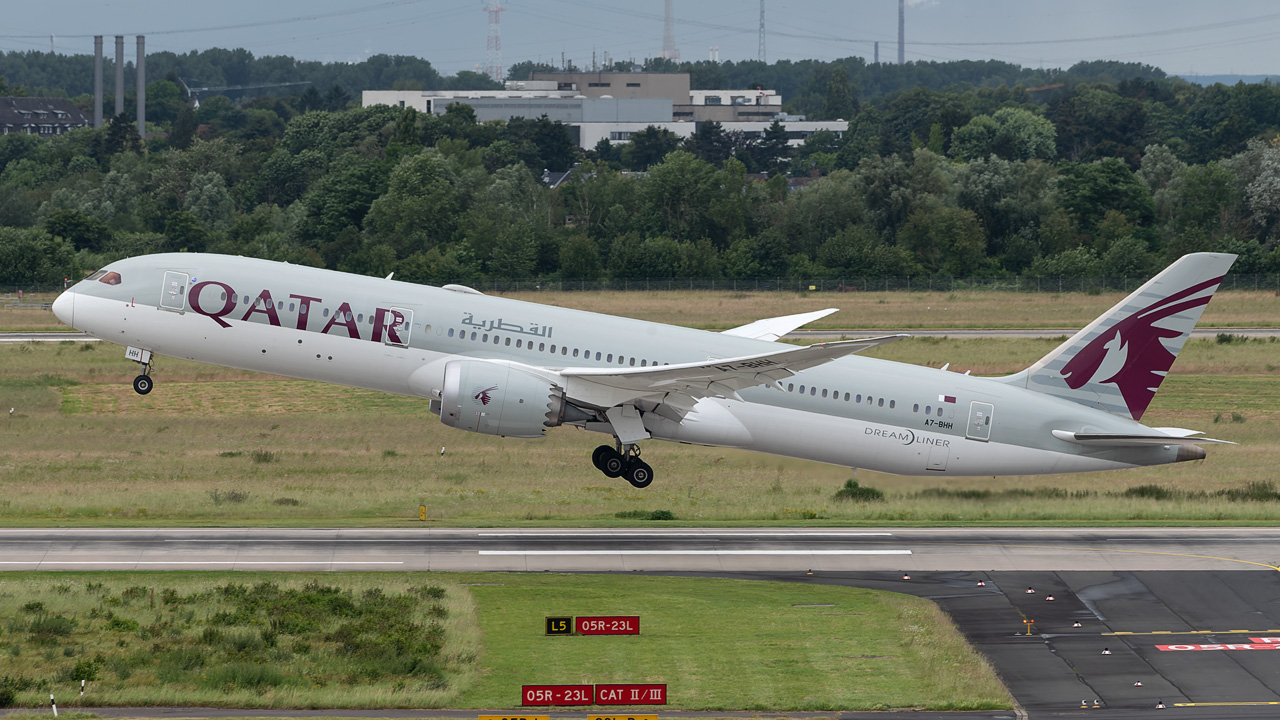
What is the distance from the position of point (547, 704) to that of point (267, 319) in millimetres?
17646

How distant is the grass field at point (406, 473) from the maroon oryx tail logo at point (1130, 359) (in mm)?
5426

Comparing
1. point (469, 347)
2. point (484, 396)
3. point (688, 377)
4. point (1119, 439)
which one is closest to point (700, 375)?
point (688, 377)

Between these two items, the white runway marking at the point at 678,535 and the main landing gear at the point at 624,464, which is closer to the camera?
the main landing gear at the point at 624,464

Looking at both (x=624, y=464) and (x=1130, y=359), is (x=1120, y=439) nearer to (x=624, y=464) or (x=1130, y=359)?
(x=1130, y=359)

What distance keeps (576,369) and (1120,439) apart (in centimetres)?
2019

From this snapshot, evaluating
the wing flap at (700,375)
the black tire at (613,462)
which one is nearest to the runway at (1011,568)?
the black tire at (613,462)

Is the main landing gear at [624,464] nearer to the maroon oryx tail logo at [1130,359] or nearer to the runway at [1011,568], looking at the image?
the runway at [1011,568]

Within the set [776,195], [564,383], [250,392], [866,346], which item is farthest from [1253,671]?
[776,195]

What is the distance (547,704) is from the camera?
36750 mm

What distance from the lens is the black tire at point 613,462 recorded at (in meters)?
48.9

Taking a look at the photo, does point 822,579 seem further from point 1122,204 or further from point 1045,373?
point 1122,204

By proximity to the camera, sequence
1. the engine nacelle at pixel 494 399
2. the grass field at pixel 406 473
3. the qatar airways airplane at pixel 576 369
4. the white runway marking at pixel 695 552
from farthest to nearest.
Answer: the grass field at pixel 406 473, the white runway marking at pixel 695 552, the qatar airways airplane at pixel 576 369, the engine nacelle at pixel 494 399

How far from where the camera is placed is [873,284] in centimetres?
14500

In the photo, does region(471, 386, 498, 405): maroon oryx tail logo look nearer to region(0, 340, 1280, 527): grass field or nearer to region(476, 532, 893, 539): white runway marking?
region(476, 532, 893, 539): white runway marking
